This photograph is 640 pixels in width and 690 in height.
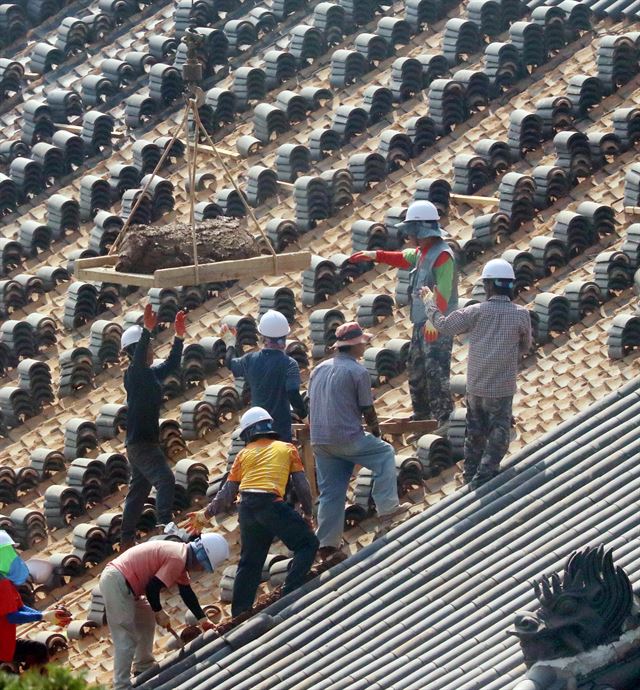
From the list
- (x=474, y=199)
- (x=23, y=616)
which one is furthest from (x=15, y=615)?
(x=474, y=199)

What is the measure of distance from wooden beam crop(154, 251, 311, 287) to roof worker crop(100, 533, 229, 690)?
7.13 ft

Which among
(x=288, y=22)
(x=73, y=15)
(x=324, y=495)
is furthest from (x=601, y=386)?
(x=73, y=15)

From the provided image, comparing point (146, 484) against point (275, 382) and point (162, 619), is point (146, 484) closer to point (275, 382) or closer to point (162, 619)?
point (275, 382)

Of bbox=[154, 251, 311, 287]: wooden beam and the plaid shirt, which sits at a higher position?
bbox=[154, 251, 311, 287]: wooden beam

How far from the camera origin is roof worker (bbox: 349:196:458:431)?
62.5ft

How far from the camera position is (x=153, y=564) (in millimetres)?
17625

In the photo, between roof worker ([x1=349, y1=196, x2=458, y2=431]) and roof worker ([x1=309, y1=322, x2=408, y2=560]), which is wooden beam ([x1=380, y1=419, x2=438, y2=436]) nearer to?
roof worker ([x1=349, y1=196, x2=458, y2=431])

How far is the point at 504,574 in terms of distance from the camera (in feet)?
55.9

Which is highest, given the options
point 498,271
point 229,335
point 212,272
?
point 212,272

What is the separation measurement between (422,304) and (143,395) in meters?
2.10

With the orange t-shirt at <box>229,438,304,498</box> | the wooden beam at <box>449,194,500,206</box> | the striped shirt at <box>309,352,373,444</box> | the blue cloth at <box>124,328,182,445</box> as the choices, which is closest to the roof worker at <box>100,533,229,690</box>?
the orange t-shirt at <box>229,438,304,498</box>

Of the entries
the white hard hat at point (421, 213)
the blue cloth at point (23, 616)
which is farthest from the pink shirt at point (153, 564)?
the white hard hat at point (421, 213)

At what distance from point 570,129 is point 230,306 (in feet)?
10.2

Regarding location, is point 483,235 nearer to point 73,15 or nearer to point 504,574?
point 504,574
